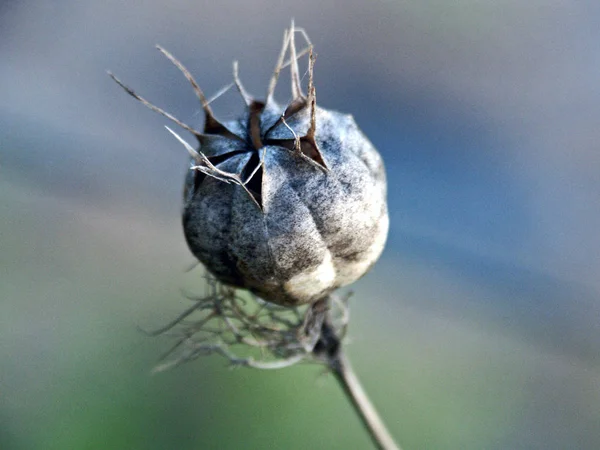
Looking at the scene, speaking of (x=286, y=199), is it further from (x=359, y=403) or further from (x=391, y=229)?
(x=391, y=229)

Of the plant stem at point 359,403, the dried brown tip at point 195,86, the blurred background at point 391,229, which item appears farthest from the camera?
the blurred background at point 391,229

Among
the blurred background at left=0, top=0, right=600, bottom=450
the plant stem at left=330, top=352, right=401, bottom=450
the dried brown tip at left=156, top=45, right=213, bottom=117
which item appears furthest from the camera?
the blurred background at left=0, top=0, right=600, bottom=450

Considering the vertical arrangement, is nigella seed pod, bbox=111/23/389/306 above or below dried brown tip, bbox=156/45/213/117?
below

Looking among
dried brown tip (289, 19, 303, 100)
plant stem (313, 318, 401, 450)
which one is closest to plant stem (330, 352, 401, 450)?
plant stem (313, 318, 401, 450)

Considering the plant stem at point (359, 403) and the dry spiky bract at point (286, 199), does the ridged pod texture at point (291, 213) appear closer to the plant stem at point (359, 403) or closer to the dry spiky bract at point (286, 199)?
the dry spiky bract at point (286, 199)

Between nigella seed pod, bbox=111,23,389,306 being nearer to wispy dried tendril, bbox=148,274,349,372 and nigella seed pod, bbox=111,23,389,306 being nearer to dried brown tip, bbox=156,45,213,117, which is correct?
dried brown tip, bbox=156,45,213,117

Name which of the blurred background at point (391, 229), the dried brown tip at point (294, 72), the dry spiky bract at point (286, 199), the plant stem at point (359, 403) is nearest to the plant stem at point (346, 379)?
the plant stem at point (359, 403)
